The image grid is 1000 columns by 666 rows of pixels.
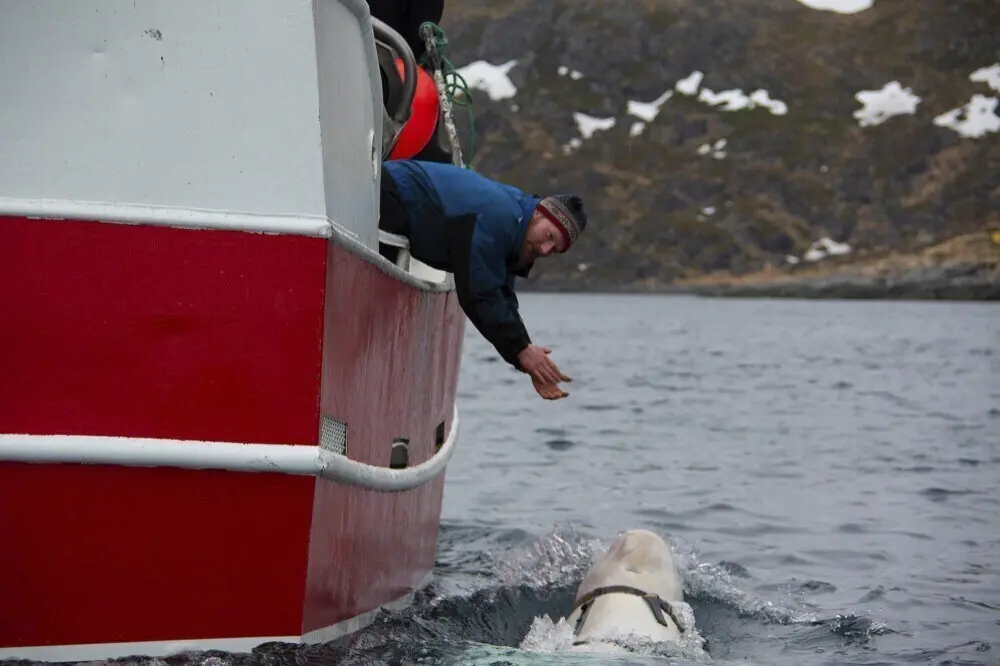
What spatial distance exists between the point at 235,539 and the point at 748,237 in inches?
5575

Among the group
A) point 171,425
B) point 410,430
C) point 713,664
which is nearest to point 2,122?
point 171,425

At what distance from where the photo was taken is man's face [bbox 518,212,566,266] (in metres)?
5.79

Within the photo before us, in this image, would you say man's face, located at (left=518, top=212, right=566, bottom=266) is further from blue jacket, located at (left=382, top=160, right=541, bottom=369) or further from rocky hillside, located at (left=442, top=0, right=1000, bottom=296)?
rocky hillside, located at (left=442, top=0, right=1000, bottom=296)

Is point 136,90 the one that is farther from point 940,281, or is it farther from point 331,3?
point 940,281

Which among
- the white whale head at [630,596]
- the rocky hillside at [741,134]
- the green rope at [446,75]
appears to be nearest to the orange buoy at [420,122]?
the green rope at [446,75]

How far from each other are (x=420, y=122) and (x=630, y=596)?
115 inches

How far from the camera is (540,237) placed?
228 inches

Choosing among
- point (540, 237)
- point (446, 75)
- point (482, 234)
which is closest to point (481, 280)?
point (482, 234)

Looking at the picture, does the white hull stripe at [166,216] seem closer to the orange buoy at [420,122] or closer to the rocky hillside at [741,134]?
→ the orange buoy at [420,122]

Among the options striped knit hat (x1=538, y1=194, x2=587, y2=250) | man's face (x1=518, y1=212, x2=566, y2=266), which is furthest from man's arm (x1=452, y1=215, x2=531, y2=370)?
striped knit hat (x1=538, y1=194, x2=587, y2=250)

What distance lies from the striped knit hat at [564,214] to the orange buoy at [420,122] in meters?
2.11

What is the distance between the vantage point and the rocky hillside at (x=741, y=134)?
143125 millimetres

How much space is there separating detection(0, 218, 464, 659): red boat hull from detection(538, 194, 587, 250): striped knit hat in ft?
4.86

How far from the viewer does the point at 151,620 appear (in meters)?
4.38
